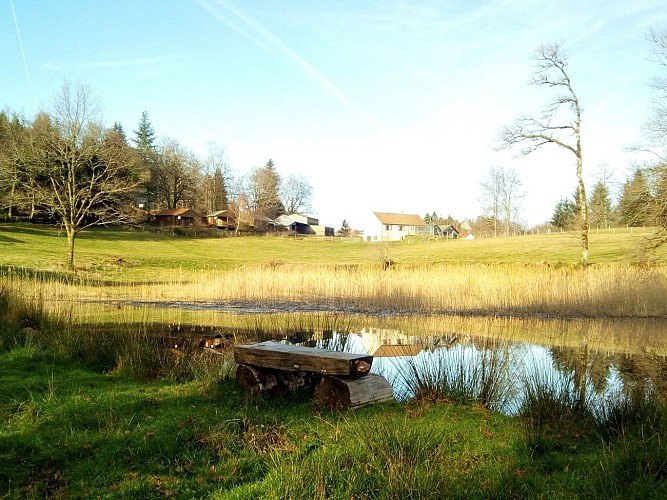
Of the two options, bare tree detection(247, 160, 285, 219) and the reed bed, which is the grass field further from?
bare tree detection(247, 160, 285, 219)

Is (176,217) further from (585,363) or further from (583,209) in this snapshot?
(585,363)

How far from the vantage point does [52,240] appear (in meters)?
40.6

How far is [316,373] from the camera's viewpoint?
21.4 feet

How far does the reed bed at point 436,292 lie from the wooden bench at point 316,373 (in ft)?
35.9

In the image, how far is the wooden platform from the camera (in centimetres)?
597

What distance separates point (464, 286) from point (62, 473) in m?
15.9

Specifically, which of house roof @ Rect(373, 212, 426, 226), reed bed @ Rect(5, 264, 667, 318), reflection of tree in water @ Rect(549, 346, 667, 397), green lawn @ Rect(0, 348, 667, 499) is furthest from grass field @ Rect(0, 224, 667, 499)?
house roof @ Rect(373, 212, 426, 226)

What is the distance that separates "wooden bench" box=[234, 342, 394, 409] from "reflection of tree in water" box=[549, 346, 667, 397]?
3.30 metres

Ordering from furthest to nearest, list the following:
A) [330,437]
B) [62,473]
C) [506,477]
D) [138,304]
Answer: [138,304] → [330,437] → [62,473] → [506,477]

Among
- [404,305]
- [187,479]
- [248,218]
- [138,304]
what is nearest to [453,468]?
[187,479]

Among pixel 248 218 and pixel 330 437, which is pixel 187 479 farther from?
pixel 248 218

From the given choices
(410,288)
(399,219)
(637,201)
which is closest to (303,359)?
(410,288)

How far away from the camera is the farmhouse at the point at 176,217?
2844 inches

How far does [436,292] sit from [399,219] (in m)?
79.9
